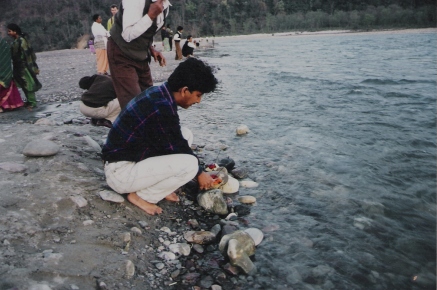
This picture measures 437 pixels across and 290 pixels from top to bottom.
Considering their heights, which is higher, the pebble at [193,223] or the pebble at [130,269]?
the pebble at [130,269]

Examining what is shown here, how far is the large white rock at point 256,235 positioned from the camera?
8.71ft

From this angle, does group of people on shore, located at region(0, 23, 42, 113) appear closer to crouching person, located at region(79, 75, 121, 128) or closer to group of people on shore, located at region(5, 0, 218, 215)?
crouching person, located at region(79, 75, 121, 128)

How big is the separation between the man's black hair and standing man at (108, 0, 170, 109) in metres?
0.72

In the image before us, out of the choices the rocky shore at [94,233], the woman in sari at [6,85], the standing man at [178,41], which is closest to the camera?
the rocky shore at [94,233]

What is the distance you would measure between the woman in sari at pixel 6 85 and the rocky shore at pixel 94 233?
321 cm

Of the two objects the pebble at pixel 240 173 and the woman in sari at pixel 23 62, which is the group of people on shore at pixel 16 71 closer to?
the woman in sari at pixel 23 62

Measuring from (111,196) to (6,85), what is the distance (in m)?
4.77

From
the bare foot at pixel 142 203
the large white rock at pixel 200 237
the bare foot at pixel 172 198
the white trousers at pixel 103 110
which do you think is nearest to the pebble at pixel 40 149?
the white trousers at pixel 103 110

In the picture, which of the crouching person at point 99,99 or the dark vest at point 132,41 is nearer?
the dark vest at point 132,41

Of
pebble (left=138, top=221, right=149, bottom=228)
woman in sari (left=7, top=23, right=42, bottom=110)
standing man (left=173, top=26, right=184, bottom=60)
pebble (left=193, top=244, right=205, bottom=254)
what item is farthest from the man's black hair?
standing man (left=173, top=26, right=184, bottom=60)

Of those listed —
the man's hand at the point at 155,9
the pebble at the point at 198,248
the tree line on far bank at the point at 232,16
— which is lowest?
the pebble at the point at 198,248

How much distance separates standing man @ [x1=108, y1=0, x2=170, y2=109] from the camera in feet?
9.46

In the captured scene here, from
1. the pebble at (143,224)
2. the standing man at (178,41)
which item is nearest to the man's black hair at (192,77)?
the pebble at (143,224)

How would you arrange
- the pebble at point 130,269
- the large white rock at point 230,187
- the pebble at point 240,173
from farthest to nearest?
the pebble at point 240,173
the large white rock at point 230,187
the pebble at point 130,269
